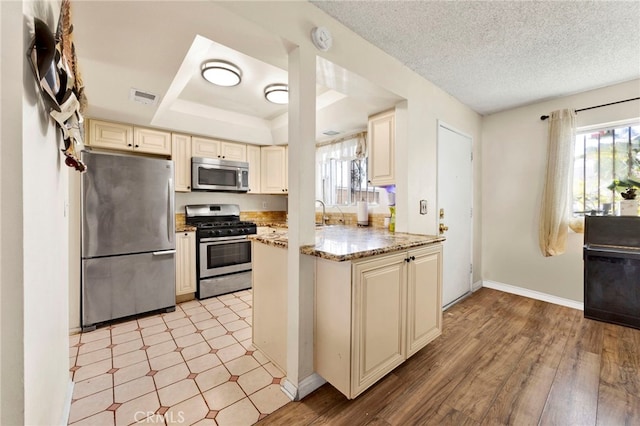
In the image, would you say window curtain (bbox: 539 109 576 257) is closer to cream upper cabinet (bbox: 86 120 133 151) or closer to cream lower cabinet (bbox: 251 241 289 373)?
cream lower cabinet (bbox: 251 241 289 373)

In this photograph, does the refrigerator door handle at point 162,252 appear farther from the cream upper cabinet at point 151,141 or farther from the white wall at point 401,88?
the white wall at point 401,88

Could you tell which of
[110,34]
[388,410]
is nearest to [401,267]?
[388,410]

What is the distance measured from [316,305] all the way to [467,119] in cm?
311

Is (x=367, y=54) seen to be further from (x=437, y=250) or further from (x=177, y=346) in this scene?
(x=177, y=346)

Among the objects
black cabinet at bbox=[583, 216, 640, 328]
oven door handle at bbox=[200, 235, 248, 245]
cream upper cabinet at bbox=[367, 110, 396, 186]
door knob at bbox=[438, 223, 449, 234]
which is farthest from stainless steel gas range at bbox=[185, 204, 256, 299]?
black cabinet at bbox=[583, 216, 640, 328]

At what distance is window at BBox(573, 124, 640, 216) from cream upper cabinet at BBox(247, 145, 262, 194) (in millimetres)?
4105

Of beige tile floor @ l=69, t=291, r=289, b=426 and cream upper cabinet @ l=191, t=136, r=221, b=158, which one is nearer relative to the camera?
beige tile floor @ l=69, t=291, r=289, b=426

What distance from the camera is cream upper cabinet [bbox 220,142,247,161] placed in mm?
3707

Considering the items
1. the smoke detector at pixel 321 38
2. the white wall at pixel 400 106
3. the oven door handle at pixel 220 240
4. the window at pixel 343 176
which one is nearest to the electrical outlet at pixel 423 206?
the white wall at pixel 400 106

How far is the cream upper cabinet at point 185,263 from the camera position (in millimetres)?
3102

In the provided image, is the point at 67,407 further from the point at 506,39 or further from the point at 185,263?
the point at 506,39

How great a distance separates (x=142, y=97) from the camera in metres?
2.27

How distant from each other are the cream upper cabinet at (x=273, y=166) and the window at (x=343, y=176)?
0.57 metres

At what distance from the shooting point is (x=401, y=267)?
1710 millimetres
